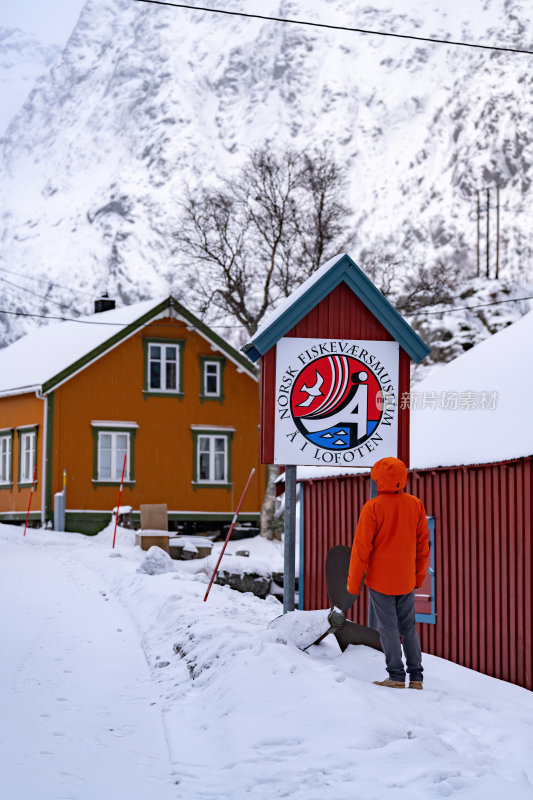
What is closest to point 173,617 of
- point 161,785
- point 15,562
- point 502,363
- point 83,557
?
point 502,363

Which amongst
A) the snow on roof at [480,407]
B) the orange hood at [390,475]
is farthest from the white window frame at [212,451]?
the orange hood at [390,475]

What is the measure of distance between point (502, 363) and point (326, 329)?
3.43 meters

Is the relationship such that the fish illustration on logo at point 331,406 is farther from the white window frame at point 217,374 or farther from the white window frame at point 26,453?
the white window frame at point 217,374

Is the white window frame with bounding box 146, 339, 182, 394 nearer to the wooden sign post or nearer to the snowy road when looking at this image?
the snowy road

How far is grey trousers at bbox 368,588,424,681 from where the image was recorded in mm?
8383

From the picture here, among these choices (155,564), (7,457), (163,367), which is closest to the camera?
(155,564)

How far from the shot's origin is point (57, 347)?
3434cm

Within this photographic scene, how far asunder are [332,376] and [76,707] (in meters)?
3.96

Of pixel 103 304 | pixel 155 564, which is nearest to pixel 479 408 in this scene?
pixel 155 564

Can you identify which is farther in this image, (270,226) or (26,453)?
(270,226)

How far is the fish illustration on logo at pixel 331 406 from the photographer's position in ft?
33.4

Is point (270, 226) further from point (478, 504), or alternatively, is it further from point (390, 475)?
point (390, 475)

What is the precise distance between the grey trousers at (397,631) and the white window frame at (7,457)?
25.1 meters

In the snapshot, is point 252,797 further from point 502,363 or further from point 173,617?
point 502,363
